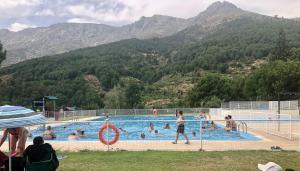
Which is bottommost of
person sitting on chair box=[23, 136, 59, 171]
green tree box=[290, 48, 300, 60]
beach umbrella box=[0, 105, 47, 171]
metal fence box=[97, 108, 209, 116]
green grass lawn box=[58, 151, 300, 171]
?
metal fence box=[97, 108, 209, 116]

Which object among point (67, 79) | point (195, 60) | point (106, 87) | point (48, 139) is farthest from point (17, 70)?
point (48, 139)

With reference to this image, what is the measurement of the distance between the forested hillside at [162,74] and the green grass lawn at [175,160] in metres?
42.5

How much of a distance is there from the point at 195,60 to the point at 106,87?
1122 inches

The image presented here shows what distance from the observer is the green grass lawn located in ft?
34.0

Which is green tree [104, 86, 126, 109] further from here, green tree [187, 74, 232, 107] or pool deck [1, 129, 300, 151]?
pool deck [1, 129, 300, 151]

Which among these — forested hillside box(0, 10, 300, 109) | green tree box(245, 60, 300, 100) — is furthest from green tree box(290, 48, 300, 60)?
green tree box(245, 60, 300, 100)

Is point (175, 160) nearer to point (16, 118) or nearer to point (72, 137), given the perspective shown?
point (16, 118)

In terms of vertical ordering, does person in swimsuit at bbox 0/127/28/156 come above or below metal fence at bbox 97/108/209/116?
above

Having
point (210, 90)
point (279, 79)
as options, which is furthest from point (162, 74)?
point (279, 79)

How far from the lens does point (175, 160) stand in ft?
37.5

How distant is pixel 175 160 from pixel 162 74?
99248 mm

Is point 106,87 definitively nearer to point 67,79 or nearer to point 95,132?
point 67,79

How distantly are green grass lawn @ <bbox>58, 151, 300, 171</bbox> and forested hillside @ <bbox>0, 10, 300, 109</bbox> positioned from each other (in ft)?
140

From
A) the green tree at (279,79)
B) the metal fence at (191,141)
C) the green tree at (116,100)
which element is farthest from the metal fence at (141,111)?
the metal fence at (191,141)
